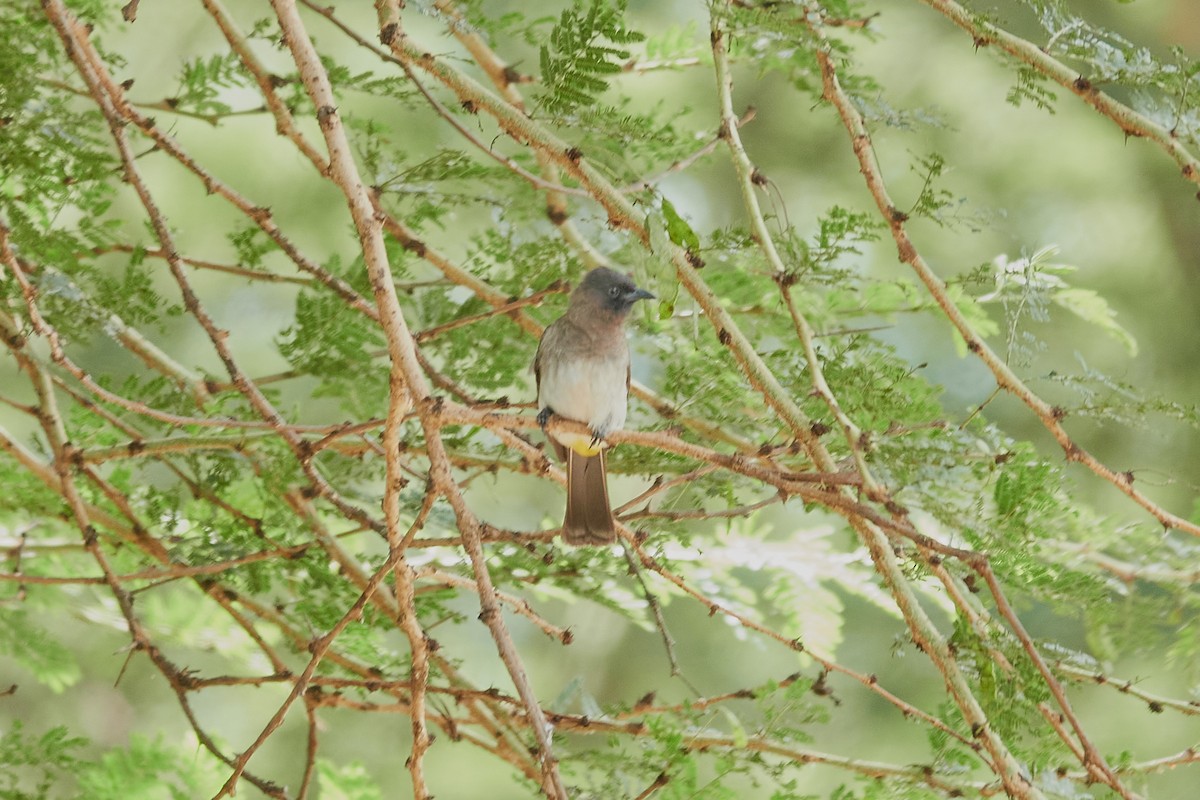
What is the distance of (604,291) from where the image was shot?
2.52m

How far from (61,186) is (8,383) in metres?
2.96

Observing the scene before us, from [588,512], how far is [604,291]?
21.0 inches

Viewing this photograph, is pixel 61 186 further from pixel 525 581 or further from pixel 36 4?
pixel 525 581

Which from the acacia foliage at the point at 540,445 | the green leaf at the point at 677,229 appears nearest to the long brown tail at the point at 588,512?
the acacia foliage at the point at 540,445

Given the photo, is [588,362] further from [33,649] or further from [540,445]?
[33,649]

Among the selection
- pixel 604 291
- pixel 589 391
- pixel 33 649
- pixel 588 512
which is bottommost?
pixel 33 649

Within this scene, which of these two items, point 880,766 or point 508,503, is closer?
point 880,766

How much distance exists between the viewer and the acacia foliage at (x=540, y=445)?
1.71m

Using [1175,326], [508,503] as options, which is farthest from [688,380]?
[1175,326]

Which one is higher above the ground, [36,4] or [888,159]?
[888,159]

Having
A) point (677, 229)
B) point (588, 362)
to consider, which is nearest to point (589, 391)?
point (588, 362)

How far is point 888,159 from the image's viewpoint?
534 centimetres

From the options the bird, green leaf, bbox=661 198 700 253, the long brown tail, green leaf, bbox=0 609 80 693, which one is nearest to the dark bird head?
the bird

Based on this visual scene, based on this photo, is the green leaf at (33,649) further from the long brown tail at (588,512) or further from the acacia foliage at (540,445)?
the long brown tail at (588,512)
